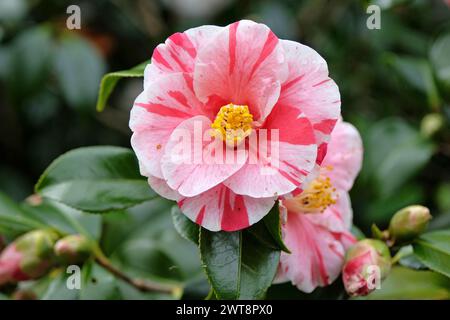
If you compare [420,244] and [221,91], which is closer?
[221,91]

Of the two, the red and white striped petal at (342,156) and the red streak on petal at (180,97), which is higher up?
the red streak on petal at (180,97)

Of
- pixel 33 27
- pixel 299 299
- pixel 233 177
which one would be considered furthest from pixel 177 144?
pixel 33 27

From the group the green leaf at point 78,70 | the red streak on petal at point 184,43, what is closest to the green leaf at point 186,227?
the red streak on petal at point 184,43

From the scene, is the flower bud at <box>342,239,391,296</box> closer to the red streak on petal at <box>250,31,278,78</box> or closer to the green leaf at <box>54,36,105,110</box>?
the red streak on petal at <box>250,31,278,78</box>

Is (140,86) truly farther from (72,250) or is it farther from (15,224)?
(72,250)

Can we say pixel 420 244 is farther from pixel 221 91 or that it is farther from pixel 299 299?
pixel 221 91

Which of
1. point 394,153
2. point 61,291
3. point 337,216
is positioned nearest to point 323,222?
point 337,216

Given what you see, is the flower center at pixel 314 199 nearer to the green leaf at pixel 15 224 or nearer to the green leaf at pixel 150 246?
the green leaf at pixel 150 246
